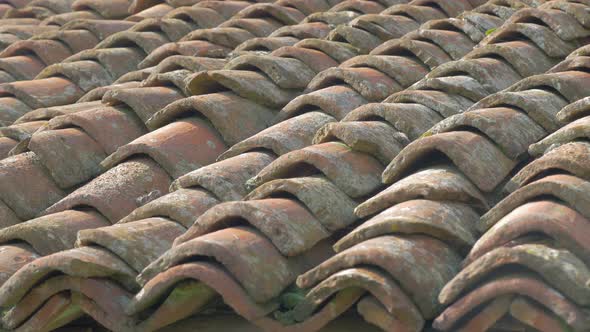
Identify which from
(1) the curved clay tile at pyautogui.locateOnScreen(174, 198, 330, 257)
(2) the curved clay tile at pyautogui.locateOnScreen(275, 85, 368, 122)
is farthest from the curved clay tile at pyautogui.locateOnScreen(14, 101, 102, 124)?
(1) the curved clay tile at pyautogui.locateOnScreen(174, 198, 330, 257)

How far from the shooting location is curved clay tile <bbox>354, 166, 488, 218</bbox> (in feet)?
10.4

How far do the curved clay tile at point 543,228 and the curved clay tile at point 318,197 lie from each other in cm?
56

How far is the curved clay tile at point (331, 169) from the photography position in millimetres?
3506

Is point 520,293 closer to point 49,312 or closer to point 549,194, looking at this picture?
point 549,194

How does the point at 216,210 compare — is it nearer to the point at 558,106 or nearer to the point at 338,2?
the point at 558,106

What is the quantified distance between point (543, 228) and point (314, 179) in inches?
37.0

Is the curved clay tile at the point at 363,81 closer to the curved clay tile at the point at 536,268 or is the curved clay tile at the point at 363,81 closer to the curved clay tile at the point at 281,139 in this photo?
the curved clay tile at the point at 281,139

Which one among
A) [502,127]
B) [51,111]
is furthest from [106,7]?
[502,127]

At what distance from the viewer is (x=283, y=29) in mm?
5605

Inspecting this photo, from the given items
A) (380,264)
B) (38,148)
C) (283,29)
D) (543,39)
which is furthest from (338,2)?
Result: (380,264)

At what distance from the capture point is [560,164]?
309cm

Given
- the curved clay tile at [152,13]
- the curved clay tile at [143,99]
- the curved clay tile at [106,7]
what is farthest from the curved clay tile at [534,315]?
the curved clay tile at [106,7]

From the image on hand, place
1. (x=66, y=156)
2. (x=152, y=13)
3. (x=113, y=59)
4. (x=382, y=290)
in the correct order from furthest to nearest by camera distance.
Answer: (x=152, y=13) < (x=113, y=59) < (x=66, y=156) < (x=382, y=290)

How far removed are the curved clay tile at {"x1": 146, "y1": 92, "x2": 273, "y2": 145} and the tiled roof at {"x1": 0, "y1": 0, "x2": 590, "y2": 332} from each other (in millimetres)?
10
